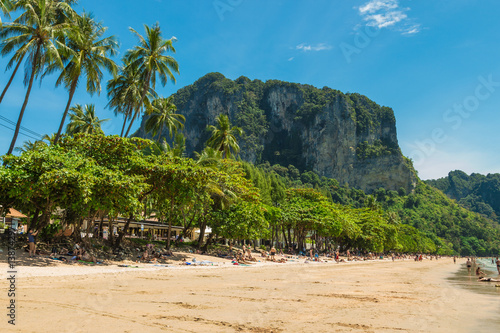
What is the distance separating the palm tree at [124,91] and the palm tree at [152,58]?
1349mm

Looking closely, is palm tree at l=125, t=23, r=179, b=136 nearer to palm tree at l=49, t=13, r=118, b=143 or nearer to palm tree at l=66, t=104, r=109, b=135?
palm tree at l=49, t=13, r=118, b=143

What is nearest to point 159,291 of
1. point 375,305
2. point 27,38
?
point 375,305

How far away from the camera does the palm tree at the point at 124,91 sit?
30094mm

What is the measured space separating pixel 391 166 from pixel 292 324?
7417 inches

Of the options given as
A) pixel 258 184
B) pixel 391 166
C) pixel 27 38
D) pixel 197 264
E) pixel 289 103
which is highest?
pixel 289 103

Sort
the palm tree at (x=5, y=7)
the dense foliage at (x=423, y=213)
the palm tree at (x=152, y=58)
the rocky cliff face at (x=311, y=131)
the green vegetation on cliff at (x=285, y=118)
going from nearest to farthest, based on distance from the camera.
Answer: the palm tree at (x=5, y=7), the palm tree at (x=152, y=58), the dense foliage at (x=423, y=213), the rocky cliff face at (x=311, y=131), the green vegetation on cliff at (x=285, y=118)

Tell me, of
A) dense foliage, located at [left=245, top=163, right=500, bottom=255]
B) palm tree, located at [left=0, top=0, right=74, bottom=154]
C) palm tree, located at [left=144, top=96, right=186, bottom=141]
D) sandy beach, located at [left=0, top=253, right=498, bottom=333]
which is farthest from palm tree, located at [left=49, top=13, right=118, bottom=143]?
dense foliage, located at [left=245, top=163, right=500, bottom=255]

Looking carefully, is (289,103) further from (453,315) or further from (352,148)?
(453,315)

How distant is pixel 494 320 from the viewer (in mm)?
7949

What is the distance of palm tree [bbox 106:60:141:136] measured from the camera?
98.7 feet

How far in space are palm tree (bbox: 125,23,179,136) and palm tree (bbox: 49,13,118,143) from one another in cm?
238

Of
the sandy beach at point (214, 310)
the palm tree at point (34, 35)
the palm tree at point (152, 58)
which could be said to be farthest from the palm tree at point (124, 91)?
the sandy beach at point (214, 310)

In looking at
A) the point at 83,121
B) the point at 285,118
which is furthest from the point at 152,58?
the point at 285,118

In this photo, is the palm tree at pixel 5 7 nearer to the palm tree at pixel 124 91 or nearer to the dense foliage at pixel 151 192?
the dense foliage at pixel 151 192
